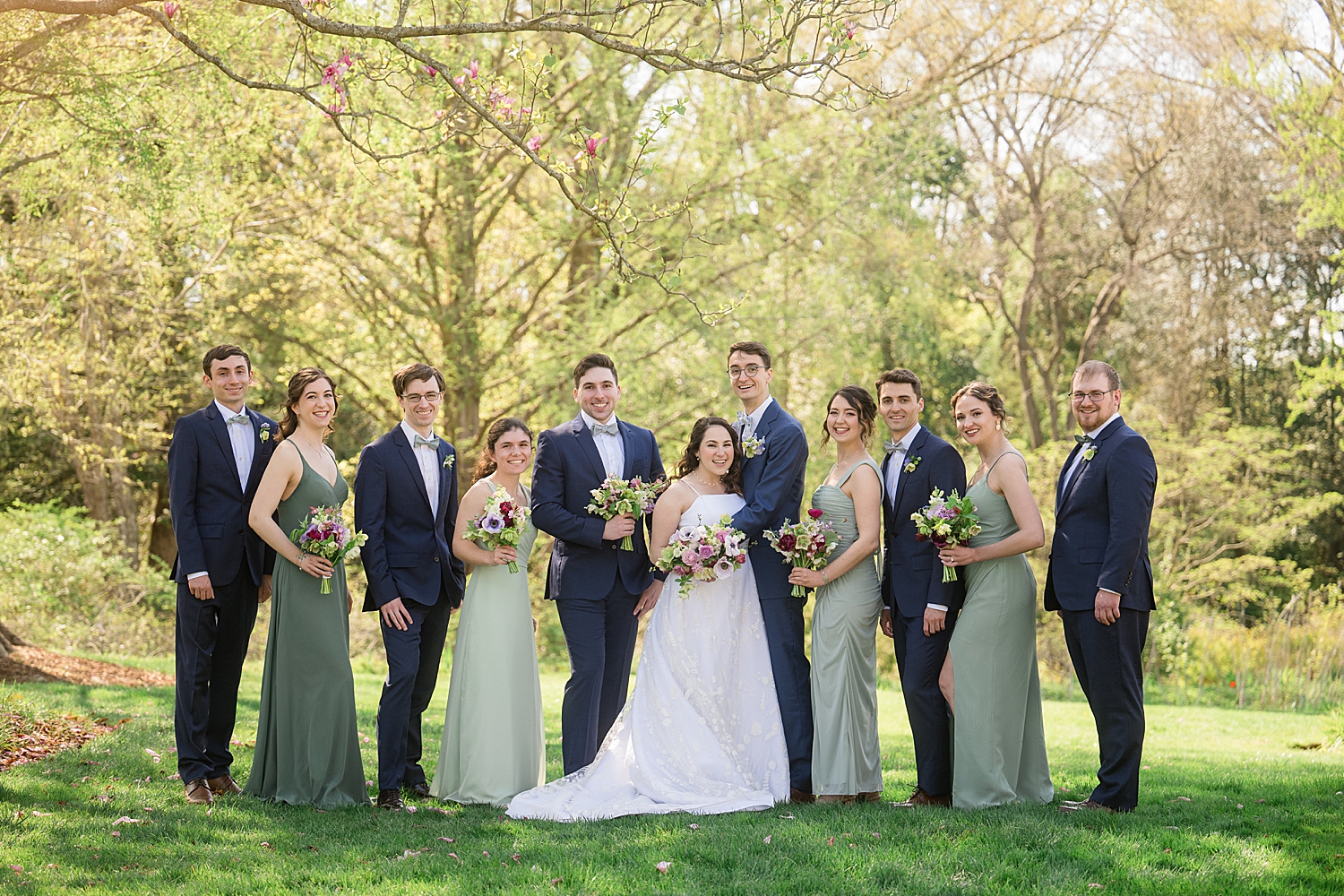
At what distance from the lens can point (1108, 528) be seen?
5461 mm

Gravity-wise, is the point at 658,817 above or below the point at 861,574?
below

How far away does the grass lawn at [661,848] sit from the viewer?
4188 millimetres

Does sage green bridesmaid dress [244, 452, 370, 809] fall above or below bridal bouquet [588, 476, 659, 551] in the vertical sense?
below

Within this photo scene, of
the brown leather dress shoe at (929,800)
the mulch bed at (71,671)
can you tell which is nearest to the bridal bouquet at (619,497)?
the brown leather dress shoe at (929,800)

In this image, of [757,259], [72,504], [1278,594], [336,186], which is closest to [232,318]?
[336,186]

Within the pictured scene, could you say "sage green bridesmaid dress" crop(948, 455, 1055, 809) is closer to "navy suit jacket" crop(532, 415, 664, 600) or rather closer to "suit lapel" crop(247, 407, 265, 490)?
"navy suit jacket" crop(532, 415, 664, 600)

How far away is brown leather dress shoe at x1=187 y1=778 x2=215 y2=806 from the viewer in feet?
18.1

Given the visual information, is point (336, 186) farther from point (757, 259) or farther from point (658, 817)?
point (658, 817)

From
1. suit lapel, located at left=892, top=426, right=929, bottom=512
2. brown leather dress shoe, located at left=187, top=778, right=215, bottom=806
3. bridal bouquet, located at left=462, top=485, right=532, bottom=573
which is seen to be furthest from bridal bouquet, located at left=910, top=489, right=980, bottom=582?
brown leather dress shoe, located at left=187, top=778, right=215, bottom=806

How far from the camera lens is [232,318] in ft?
56.6

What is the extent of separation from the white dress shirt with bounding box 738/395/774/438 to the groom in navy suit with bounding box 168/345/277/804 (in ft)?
8.37

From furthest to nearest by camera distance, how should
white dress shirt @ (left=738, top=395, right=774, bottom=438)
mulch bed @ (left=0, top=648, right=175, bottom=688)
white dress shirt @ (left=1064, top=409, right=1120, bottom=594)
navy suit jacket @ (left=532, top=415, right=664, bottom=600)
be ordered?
mulch bed @ (left=0, top=648, right=175, bottom=688)
white dress shirt @ (left=738, top=395, right=774, bottom=438)
navy suit jacket @ (left=532, top=415, right=664, bottom=600)
white dress shirt @ (left=1064, top=409, right=1120, bottom=594)

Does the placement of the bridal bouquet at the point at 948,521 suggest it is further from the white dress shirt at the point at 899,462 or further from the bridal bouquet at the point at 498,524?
the bridal bouquet at the point at 498,524

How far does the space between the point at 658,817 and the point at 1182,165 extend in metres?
20.0
